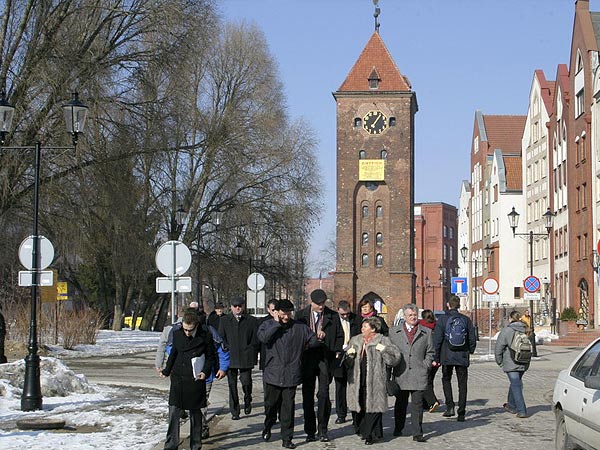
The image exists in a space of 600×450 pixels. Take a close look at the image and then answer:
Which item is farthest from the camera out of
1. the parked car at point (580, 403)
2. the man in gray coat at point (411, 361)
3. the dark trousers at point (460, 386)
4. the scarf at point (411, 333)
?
the dark trousers at point (460, 386)

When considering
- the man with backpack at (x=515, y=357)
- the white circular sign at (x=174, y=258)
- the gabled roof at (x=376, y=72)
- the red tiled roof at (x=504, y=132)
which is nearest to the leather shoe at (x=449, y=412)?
the man with backpack at (x=515, y=357)

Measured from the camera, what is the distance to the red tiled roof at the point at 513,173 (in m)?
82.6

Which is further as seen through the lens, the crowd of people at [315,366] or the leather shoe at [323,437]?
the leather shoe at [323,437]

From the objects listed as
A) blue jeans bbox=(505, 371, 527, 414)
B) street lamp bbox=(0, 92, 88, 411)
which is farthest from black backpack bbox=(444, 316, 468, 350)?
street lamp bbox=(0, 92, 88, 411)

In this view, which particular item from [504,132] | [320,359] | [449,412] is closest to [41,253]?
[320,359]

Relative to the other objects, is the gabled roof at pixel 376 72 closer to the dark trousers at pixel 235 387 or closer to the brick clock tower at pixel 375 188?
the brick clock tower at pixel 375 188

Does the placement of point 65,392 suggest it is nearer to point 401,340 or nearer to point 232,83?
point 401,340

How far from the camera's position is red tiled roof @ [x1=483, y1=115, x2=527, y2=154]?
91.1 meters

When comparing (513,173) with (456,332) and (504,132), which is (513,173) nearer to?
(504,132)

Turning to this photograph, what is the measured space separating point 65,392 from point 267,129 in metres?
29.7

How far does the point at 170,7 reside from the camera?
28625 mm

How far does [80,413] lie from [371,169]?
71.6 m

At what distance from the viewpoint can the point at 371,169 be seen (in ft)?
282

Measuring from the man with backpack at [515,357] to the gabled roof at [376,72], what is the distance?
71.2 m
